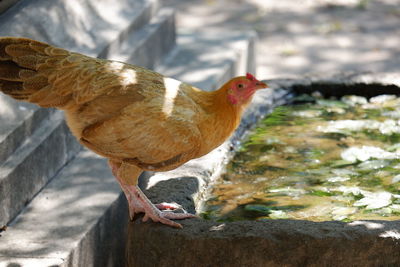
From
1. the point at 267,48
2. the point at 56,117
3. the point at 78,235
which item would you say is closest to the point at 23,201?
the point at 78,235

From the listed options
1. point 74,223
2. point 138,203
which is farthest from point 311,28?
point 138,203

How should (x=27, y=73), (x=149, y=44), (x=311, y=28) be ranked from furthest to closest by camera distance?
(x=311, y=28) → (x=149, y=44) → (x=27, y=73)

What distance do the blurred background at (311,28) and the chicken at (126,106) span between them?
4.70 meters

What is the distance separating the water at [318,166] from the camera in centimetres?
391

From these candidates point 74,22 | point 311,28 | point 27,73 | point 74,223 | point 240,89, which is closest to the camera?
point 27,73

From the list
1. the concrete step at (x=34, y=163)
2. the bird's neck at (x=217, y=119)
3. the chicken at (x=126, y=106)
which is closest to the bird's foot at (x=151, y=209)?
the chicken at (x=126, y=106)

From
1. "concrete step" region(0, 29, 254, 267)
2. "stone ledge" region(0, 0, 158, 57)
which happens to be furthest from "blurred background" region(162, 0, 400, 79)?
"concrete step" region(0, 29, 254, 267)

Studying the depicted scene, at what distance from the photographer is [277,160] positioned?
181 inches

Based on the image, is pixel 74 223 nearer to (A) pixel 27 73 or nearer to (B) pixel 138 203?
(B) pixel 138 203

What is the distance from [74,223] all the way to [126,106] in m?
0.99

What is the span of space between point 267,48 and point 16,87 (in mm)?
6123

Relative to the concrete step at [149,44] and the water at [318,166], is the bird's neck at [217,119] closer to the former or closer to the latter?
the water at [318,166]

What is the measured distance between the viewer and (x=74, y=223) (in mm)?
4094

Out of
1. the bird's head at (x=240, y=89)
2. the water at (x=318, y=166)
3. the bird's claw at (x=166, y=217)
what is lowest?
the water at (x=318, y=166)
